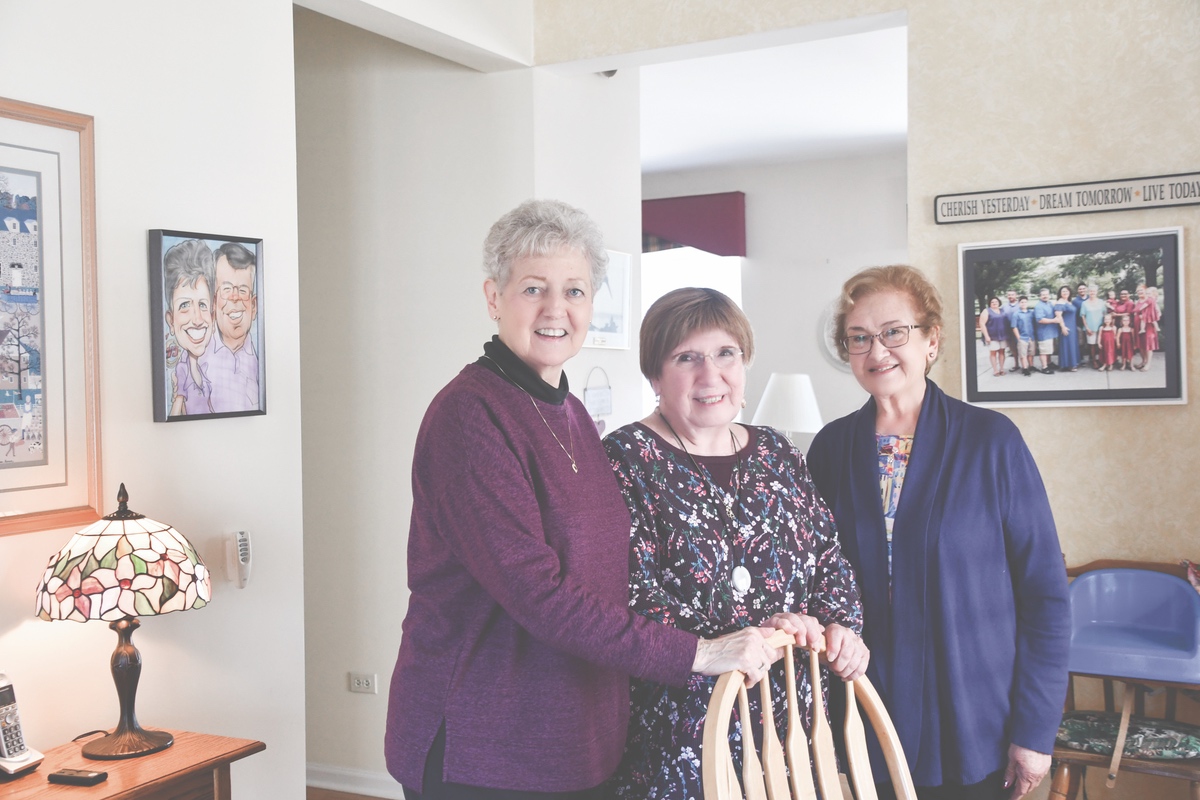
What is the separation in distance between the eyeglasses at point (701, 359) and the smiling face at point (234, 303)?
4.25ft

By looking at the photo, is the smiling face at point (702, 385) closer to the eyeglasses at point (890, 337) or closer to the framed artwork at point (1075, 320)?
the eyeglasses at point (890, 337)

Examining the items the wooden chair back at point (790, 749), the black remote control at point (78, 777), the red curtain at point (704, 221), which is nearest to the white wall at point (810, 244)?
the red curtain at point (704, 221)

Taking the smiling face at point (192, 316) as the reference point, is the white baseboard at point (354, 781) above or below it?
below

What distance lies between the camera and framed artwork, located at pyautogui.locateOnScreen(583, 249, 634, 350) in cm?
408

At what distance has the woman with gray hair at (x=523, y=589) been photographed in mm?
1488

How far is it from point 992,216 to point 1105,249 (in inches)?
12.5

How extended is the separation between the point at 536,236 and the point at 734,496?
55cm

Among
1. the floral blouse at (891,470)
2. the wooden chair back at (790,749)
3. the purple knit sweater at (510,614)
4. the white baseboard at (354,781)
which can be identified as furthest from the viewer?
the white baseboard at (354,781)

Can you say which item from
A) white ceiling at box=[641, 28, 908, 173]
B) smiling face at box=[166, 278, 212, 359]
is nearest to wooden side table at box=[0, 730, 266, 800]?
smiling face at box=[166, 278, 212, 359]

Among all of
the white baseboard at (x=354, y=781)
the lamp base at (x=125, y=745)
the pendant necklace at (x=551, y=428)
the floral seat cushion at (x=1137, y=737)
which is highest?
the pendant necklace at (x=551, y=428)

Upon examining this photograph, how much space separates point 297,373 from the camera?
282 cm

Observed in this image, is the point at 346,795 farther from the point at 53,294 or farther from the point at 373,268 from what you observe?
the point at 53,294

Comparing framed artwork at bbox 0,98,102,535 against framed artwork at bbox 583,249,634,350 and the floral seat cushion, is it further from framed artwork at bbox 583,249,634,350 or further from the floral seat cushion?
the floral seat cushion

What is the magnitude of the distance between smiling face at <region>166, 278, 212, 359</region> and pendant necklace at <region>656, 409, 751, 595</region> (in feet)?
4.09
